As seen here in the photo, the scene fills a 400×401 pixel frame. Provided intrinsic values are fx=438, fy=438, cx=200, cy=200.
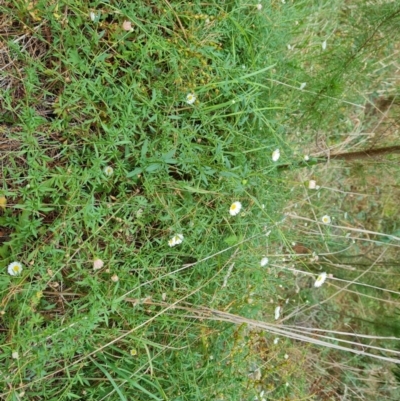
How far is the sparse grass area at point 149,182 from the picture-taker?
174 centimetres

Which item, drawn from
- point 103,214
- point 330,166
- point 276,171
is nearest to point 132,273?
point 103,214

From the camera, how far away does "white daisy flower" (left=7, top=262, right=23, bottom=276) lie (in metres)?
1.68

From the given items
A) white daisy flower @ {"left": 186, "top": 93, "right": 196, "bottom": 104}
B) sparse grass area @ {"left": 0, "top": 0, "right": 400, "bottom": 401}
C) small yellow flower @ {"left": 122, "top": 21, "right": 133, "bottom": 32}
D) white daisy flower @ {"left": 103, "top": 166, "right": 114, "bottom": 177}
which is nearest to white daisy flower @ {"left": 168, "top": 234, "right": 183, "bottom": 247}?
sparse grass area @ {"left": 0, "top": 0, "right": 400, "bottom": 401}

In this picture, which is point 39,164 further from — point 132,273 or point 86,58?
point 132,273

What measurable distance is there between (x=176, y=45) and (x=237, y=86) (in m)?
0.35

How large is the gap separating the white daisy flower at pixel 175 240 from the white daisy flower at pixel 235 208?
267 mm

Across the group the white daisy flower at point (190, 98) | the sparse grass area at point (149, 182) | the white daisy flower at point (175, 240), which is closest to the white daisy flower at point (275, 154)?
the sparse grass area at point (149, 182)

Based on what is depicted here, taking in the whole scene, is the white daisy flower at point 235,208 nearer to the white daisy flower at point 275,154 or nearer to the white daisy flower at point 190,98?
the white daisy flower at point 275,154

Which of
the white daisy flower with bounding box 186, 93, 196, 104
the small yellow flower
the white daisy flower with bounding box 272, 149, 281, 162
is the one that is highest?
the small yellow flower

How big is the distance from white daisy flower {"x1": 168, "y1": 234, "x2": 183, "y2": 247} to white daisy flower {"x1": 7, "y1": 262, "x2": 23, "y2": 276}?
0.61m

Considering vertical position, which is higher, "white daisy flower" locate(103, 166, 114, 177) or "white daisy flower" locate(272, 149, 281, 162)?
"white daisy flower" locate(103, 166, 114, 177)

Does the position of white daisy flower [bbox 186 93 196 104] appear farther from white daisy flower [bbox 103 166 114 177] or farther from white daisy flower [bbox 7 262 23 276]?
white daisy flower [bbox 7 262 23 276]

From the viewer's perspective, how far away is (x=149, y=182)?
1871 mm

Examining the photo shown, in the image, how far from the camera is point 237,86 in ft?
6.76
